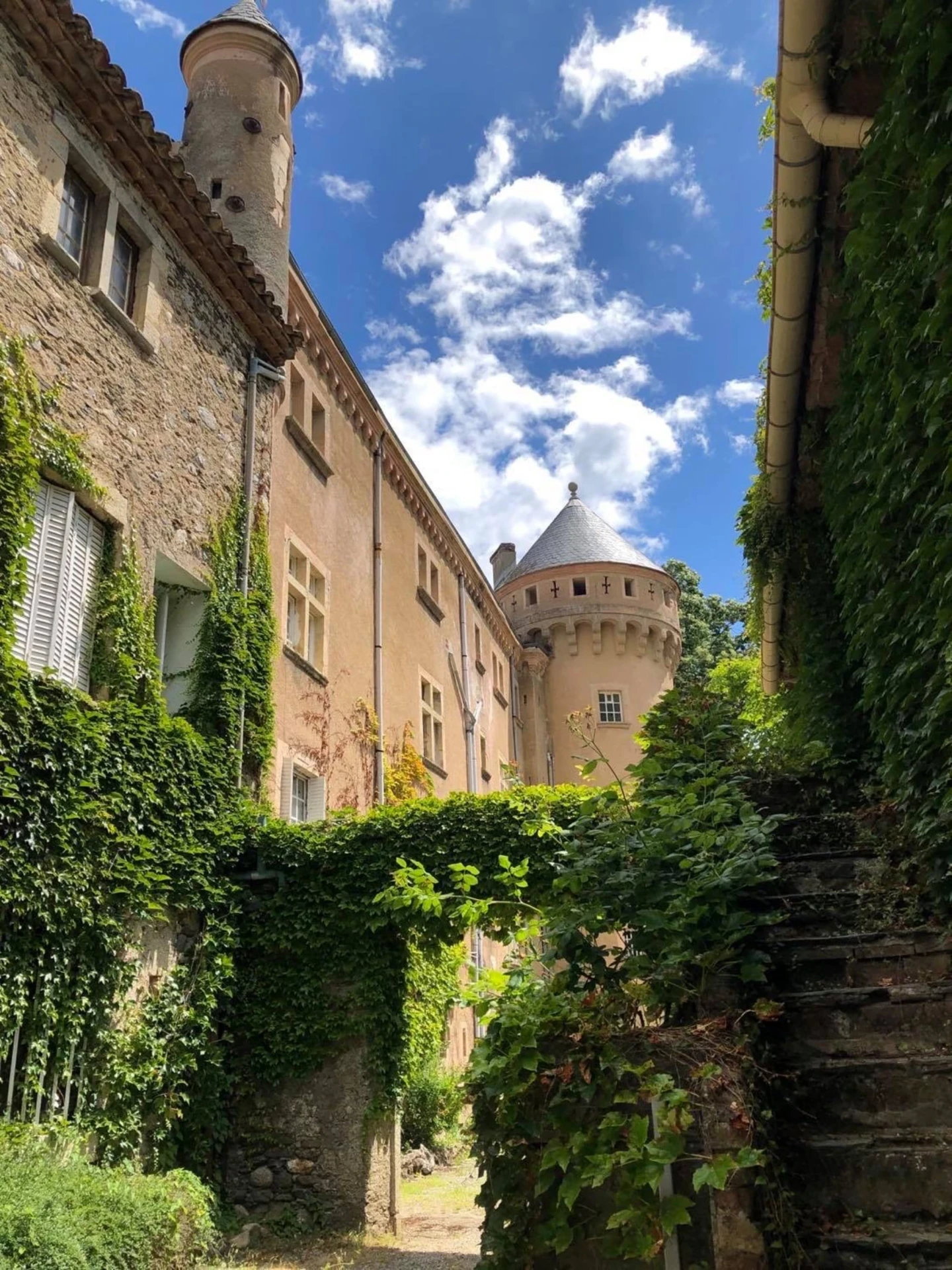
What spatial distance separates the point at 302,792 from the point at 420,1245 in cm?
557

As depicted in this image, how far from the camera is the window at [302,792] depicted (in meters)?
12.0

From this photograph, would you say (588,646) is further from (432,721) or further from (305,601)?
(305,601)

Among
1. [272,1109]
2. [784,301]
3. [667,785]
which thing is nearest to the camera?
[667,785]

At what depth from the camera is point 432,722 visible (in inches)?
773

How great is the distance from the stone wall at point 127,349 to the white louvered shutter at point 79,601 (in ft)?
1.20

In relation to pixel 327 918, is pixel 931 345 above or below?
above

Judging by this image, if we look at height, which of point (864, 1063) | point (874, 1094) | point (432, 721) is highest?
point (432, 721)

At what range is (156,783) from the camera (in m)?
8.77

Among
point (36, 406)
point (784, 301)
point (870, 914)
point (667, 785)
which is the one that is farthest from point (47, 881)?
point (784, 301)

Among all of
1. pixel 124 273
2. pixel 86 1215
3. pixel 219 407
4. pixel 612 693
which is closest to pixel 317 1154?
pixel 86 1215

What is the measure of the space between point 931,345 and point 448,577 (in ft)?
59.9

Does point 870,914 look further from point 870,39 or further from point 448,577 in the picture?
point 448,577

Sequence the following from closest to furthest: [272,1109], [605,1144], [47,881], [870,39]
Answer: [605,1144] → [870,39] → [47,881] → [272,1109]

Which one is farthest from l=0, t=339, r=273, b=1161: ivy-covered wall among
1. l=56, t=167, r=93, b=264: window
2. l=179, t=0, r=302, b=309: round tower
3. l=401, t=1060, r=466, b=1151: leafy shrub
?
l=179, t=0, r=302, b=309: round tower
